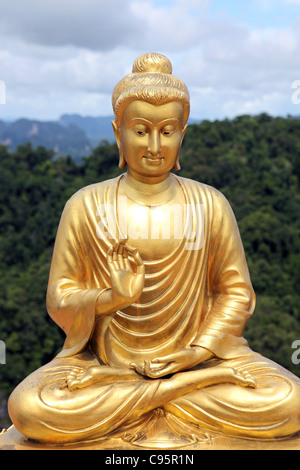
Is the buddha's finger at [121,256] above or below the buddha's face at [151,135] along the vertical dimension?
below

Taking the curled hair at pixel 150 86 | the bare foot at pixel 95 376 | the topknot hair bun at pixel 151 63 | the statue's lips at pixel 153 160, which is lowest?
the bare foot at pixel 95 376

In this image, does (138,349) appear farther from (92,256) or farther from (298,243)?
(298,243)

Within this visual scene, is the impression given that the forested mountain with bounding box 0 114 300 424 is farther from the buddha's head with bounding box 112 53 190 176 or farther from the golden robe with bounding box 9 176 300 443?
the buddha's head with bounding box 112 53 190 176

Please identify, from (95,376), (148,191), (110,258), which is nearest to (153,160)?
(148,191)

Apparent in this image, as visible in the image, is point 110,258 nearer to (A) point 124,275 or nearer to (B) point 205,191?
(A) point 124,275

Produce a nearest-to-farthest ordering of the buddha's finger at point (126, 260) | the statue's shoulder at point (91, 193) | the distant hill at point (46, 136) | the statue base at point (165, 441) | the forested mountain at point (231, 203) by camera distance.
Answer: the statue base at point (165, 441), the buddha's finger at point (126, 260), the statue's shoulder at point (91, 193), the forested mountain at point (231, 203), the distant hill at point (46, 136)

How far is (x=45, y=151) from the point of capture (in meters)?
17.6

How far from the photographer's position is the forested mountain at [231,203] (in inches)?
507

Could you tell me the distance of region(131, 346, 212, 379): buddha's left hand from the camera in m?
4.38

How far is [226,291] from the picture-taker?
4.76 meters

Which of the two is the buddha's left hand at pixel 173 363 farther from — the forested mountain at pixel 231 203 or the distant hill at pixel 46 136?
the distant hill at pixel 46 136

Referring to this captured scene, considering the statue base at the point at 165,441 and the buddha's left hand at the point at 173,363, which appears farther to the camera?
the buddha's left hand at the point at 173,363

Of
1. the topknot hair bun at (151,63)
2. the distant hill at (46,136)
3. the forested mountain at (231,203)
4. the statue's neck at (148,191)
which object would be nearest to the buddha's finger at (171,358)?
the statue's neck at (148,191)
